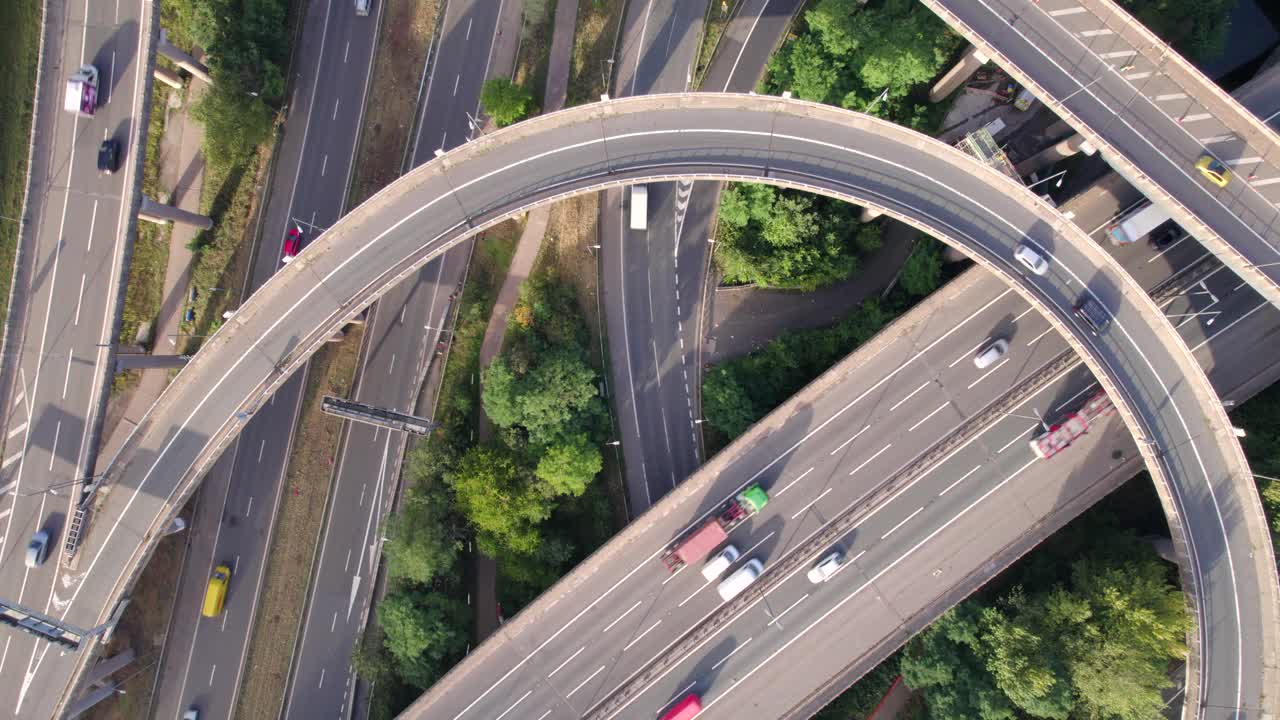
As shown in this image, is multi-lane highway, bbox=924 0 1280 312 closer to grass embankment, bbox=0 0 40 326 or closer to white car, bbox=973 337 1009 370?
white car, bbox=973 337 1009 370

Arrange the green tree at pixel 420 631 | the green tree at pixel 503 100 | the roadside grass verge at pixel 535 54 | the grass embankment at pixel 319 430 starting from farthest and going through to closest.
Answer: the roadside grass verge at pixel 535 54
the grass embankment at pixel 319 430
the green tree at pixel 503 100
the green tree at pixel 420 631

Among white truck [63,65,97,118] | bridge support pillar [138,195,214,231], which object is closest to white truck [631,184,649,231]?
bridge support pillar [138,195,214,231]

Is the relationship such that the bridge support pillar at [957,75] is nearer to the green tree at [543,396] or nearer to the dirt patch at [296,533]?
the green tree at [543,396]

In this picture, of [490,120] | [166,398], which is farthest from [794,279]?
[166,398]

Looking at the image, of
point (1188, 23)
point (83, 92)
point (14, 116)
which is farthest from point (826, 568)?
point (14, 116)

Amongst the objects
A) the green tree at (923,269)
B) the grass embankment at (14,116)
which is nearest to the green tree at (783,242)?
Result: the green tree at (923,269)

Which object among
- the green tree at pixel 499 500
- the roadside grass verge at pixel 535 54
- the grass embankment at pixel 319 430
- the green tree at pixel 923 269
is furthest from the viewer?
the roadside grass verge at pixel 535 54

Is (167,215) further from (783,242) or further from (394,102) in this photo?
(783,242)
